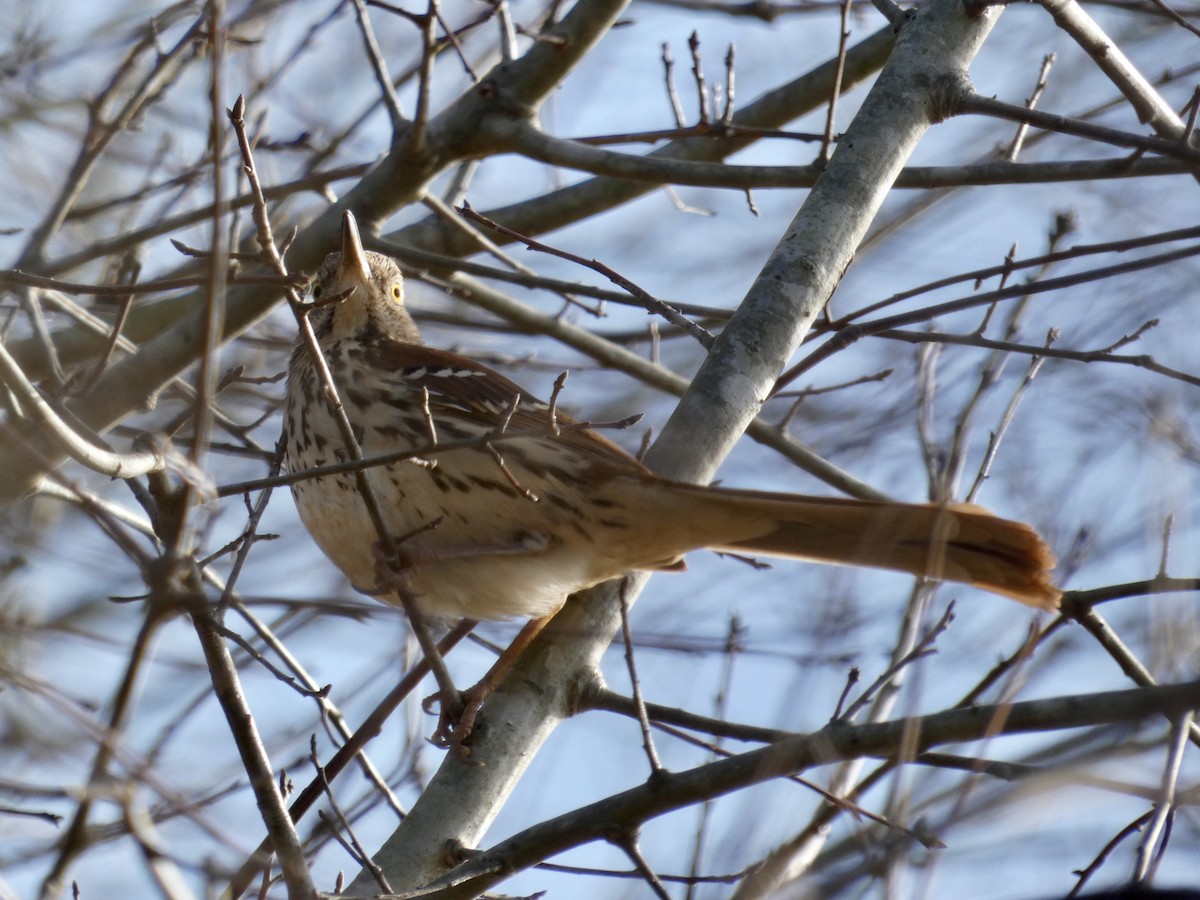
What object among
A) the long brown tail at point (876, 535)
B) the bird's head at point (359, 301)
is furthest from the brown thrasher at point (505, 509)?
the bird's head at point (359, 301)

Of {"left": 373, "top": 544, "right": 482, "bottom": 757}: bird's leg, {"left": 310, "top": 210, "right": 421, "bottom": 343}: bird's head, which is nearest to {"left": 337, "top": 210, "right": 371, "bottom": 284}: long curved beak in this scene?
{"left": 310, "top": 210, "right": 421, "bottom": 343}: bird's head

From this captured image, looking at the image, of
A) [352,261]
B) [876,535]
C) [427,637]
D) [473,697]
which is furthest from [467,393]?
[427,637]

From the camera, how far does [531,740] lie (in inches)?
128

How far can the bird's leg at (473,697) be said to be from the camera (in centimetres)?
314

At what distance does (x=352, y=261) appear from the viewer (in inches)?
162

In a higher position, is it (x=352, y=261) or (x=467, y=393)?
(x=352, y=261)

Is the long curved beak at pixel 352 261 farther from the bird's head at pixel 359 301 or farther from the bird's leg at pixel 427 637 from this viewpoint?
the bird's leg at pixel 427 637

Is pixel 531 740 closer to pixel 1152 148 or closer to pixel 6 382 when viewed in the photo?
pixel 6 382

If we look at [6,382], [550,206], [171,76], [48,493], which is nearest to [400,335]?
[550,206]

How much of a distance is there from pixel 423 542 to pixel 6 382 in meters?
1.58

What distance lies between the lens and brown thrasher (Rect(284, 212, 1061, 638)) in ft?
11.3

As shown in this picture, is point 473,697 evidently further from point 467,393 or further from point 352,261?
point 352,261

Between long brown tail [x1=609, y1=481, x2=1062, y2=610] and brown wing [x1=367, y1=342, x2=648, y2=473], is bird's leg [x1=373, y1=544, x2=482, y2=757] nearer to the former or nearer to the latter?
brown wing [x1=367, y1=342, x2=648, y2=473]

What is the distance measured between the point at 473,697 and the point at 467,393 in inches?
37.5
